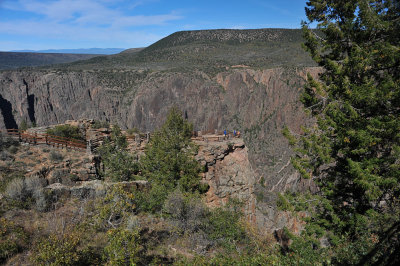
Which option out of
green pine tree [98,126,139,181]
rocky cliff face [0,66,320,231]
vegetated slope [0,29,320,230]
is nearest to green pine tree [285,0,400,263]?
green pine tree [98,126,139,181]

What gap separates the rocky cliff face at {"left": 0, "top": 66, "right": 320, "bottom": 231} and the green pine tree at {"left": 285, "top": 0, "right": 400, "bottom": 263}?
6754cm

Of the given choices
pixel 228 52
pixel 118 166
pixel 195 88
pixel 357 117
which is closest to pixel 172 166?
pixel 118 166

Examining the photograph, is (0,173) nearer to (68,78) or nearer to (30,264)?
(30,264)

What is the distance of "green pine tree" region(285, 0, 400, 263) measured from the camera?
25.9 ft

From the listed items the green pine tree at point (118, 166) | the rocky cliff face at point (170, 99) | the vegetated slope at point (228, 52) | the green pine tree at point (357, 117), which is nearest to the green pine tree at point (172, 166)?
the green pine tree at point (118, 166)

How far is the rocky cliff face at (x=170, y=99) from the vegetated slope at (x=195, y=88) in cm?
43

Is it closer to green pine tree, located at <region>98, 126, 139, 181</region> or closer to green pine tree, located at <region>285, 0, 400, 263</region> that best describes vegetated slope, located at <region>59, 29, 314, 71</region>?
green pine tree, located at <region>98, 126, 139, 181</region>

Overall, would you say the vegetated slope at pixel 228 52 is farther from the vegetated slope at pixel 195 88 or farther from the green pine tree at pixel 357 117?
the green pine tree at pixel 357 117

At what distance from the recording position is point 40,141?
766 inches

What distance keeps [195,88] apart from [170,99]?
12.3m

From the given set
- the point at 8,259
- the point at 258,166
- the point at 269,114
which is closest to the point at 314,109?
the point at 8,259

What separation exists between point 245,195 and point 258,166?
192 feet

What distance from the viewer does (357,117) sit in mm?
8438

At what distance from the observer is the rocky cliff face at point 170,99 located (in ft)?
297
